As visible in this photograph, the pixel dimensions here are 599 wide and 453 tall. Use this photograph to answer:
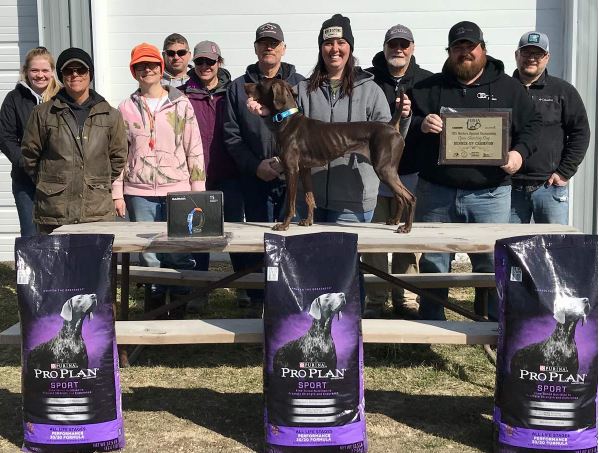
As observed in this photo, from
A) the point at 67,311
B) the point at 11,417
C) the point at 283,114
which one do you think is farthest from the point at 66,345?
the point at 283,114

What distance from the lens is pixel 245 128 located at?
14.8 feet

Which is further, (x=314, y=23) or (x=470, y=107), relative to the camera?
(x=314, y=23)

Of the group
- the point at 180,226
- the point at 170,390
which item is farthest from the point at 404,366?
the point at 180,226

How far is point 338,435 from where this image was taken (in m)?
2.91

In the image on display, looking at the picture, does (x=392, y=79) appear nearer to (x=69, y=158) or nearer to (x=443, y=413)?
(x=69, y=158)

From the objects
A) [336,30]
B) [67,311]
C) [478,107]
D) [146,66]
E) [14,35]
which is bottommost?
[67,311]

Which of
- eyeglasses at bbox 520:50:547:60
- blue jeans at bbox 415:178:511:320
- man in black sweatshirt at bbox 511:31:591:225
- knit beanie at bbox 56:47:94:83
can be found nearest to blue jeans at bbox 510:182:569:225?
man in black sweatshirt at bbox 511:31:591:225

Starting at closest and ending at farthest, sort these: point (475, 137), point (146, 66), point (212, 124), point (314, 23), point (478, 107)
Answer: point (475, 137)
point (478, 107)
point (146, 66)
point (212, 124)
point (314, 23)

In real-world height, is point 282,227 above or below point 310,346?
above

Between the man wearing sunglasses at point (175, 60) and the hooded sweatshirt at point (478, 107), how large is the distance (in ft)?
5.37

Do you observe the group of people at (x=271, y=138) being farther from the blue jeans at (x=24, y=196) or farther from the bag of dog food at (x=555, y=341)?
the bag of dog food at (x=555, y=341)

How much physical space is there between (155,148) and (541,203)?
2.19 m

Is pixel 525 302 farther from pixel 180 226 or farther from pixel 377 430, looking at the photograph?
pixel 180 226

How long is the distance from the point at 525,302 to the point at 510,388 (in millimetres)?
325
